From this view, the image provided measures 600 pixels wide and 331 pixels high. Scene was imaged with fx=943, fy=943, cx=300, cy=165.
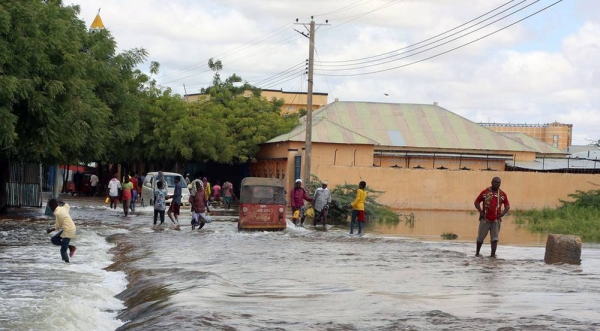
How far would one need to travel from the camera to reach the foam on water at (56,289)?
11.6 metres

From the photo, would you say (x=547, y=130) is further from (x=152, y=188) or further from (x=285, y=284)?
(x=285, y=284)

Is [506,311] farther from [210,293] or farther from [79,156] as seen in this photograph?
[79,156]

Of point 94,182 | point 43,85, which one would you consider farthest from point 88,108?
point 94,182

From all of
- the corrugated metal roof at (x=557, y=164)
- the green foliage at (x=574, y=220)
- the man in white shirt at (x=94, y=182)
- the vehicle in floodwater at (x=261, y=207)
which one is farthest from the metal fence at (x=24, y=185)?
the corrugated metal roof at (x=557, y=164)

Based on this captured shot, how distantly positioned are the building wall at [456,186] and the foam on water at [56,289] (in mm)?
30756

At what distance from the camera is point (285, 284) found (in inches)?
584

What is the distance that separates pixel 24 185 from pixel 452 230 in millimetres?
17816

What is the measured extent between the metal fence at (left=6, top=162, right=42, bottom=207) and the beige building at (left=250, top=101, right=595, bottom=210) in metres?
16.1

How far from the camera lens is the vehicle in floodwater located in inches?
1094

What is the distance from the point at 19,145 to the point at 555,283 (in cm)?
1793

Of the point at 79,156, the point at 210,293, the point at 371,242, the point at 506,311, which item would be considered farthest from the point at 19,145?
the point at 506,311

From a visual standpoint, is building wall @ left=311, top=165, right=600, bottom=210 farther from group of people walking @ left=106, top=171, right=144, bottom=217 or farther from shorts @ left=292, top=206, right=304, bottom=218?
shorts @ left=292, top=206, right=304, bottom=218

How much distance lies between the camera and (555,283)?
15062 mm

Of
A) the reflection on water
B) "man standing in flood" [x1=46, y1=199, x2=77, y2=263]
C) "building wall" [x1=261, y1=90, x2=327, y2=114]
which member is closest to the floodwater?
"man standing in flood" [x1=46, y1=199, x2=77, y2=263]
